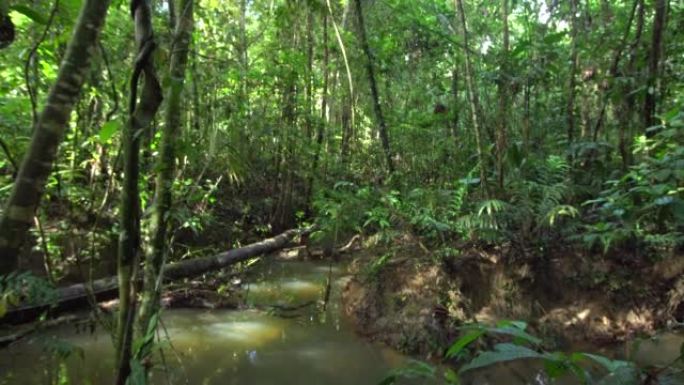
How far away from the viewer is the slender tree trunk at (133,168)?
6.50 ft

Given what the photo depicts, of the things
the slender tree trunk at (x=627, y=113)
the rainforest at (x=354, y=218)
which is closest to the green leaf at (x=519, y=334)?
the rainforest at (x=354, y=218)

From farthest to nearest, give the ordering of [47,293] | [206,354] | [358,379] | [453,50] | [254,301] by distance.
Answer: [453,50] < [254,301] < [206,354] < [358,379] < [47,293]

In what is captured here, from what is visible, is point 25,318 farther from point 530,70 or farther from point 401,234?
point 530,70

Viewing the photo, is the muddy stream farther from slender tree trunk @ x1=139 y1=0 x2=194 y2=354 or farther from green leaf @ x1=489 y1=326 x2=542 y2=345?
green leaf @ x1=489 y1=326 x2=542 y2=345

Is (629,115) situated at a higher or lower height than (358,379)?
higher

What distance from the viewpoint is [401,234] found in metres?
6.16

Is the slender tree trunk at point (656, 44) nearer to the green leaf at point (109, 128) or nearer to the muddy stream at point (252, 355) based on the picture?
the muddy stream at point (252, 355)

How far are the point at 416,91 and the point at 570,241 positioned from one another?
15.0ft

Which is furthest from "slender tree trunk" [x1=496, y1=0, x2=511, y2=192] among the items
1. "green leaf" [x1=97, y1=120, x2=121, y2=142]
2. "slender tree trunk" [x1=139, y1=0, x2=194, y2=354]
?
"green leaf" [x1=97, y1=120, x2=121, y2=142]

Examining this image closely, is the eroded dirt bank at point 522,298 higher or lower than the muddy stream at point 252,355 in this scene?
higher

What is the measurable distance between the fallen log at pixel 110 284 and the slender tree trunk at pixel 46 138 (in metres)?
0.59

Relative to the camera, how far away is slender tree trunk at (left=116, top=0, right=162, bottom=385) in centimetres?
198

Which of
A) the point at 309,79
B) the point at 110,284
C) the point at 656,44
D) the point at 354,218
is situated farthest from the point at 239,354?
the point at 309,79

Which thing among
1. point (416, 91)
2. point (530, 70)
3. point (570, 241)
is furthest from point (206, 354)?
point (416, 91)
